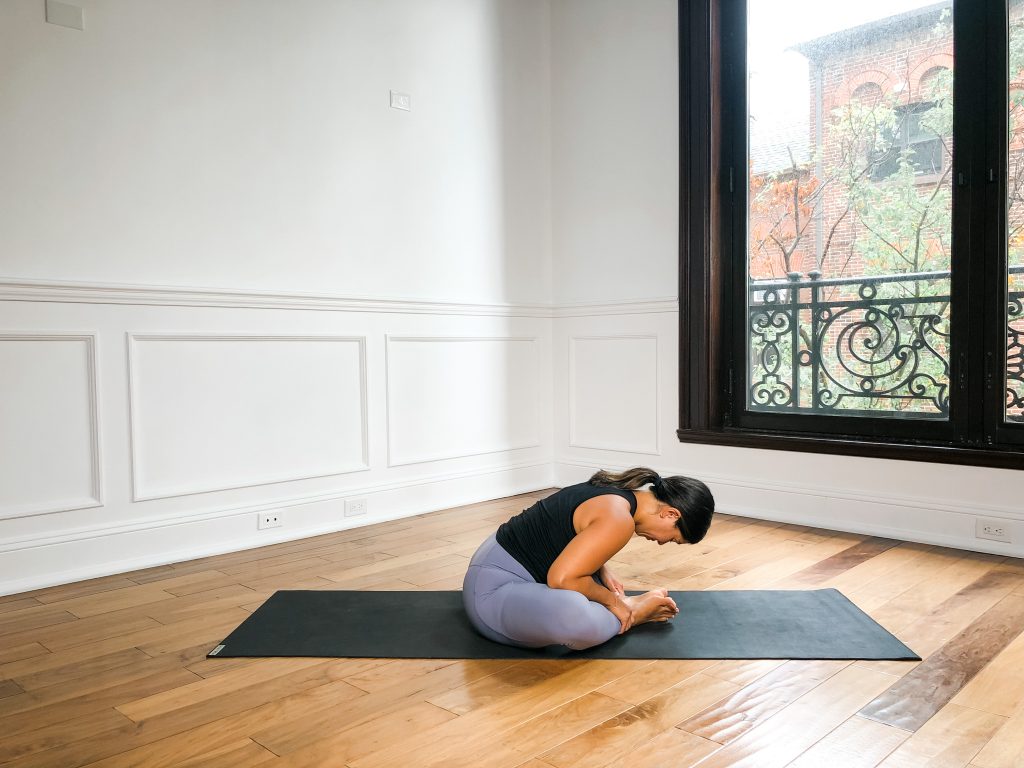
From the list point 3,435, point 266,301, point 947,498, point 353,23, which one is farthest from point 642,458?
point 3,435

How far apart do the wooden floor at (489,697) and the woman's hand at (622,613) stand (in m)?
0.15

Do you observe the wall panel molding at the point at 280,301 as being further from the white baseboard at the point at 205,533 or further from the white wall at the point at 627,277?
the white baseboard at the point at 205,533

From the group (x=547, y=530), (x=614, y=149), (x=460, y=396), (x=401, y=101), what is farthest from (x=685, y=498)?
(x=614, y=149)

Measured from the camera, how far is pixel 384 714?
1942mm

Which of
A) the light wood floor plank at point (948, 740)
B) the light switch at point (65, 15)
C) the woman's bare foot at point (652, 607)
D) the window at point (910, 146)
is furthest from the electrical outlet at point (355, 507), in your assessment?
the window at point (910, 146)

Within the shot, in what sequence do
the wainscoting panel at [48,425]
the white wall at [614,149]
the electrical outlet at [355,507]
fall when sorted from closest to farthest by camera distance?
the wainscoting panel at [48,425]
the electrical outlet at [355,507]
the white wall at [614,149]

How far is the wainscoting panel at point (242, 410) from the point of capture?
330cm

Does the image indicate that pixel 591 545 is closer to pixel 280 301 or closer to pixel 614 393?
pixel 280 301

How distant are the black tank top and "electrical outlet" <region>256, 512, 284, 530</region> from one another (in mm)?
1678

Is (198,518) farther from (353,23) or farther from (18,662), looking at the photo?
(353,23)

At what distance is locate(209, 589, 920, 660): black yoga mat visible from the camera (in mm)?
2297

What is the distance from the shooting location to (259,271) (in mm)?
3641

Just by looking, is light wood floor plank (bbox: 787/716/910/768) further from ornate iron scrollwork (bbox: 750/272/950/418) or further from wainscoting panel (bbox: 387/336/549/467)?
wainscoting panel (bbox: 387/336/549/467)

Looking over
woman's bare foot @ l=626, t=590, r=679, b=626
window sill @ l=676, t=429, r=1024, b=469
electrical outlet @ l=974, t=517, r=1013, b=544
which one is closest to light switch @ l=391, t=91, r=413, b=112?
window sill @ l=676, t=429, r=1024, b=469
